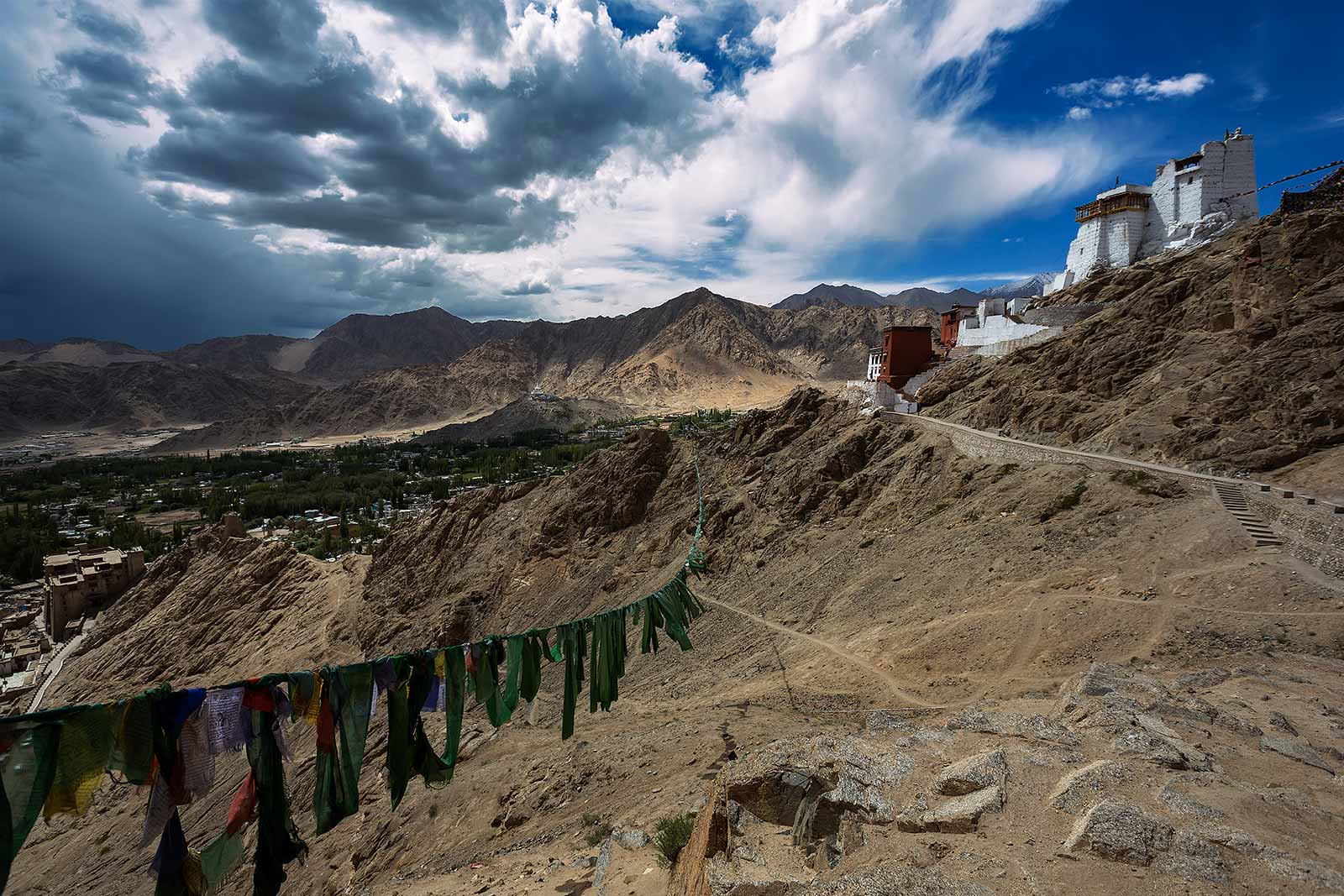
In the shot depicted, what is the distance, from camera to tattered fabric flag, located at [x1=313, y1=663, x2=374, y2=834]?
590 centimetres

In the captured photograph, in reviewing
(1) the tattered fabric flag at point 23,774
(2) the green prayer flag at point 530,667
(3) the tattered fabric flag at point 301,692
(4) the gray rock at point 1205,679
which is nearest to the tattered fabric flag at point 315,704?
(3) the tattered fabric flag at point 301,692

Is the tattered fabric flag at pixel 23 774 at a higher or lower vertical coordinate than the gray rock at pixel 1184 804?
higher

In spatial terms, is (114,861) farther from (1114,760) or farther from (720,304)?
(720,304)

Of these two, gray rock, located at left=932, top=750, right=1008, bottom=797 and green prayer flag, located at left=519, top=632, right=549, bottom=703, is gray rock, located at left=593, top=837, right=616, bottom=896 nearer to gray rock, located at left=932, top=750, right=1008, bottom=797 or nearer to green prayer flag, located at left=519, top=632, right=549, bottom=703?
green prayer flag, located at left=519, top=632, right=549, bottom=703

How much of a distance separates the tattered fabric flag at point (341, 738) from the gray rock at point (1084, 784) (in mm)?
6462

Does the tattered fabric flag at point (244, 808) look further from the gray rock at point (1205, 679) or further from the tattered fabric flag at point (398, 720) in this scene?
the gray rock at point (1205, 679)

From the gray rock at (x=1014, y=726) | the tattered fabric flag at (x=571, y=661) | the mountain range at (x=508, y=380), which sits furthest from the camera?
the mountain range at (x=508, y=380)

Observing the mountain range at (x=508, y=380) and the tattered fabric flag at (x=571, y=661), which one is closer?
the tattered fabric flag at (x=571, y=661)

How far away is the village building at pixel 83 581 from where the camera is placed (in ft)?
119

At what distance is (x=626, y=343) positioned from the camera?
17125cm

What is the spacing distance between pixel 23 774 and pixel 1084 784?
27.9 feet

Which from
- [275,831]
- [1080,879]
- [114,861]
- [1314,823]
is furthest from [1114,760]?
[114,861]

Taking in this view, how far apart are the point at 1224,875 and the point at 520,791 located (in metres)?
10.6

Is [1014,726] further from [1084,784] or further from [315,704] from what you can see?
[315,704]
